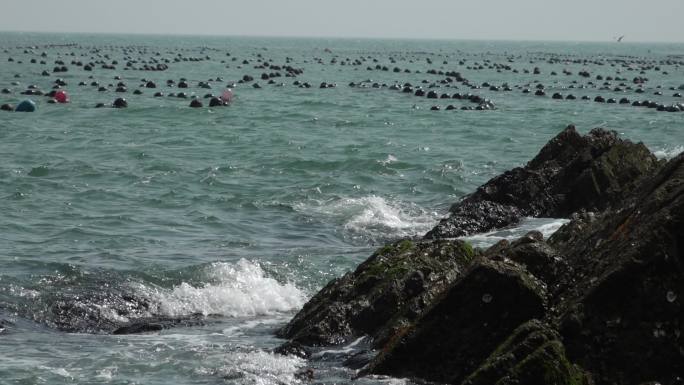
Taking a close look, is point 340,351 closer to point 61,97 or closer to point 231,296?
point 231,296

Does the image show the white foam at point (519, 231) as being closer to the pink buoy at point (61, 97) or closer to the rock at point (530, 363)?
the rock at point (530, 363)

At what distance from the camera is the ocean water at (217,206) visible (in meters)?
11.9

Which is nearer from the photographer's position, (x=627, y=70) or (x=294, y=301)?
(x=294, y=301)

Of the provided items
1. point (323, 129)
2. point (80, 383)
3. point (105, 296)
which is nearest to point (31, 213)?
point (105, 296)

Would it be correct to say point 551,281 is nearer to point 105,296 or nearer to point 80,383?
point 80,383

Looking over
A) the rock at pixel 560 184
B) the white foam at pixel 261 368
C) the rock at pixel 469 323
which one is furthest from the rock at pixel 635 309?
the rock at pixel 560 184

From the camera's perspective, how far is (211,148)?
32156 millimetres

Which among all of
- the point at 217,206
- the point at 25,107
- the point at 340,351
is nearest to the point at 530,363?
the point at 340,351

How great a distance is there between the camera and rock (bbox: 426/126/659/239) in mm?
18516

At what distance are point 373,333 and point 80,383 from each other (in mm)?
3122

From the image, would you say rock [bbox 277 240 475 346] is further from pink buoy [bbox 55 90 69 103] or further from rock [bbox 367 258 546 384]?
pink buoy [bbox 55 90 69 103]

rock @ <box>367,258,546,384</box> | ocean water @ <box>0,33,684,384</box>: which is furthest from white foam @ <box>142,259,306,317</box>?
rock @ <box>367,258,546,384</box>

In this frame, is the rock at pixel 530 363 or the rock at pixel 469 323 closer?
the rock at pixel 530 363

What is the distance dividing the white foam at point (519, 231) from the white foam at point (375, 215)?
1730 mm
